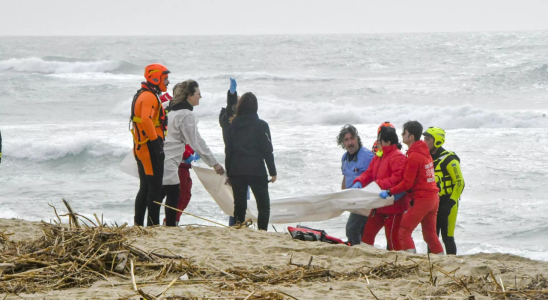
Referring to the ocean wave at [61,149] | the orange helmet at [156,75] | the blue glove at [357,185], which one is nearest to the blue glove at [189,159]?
the orange helmet at [156,75]

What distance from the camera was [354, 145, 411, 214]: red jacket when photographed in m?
5.99

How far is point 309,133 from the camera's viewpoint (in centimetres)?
2025

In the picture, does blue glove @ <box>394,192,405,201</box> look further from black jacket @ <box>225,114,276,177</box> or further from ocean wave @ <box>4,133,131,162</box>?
ocean wave @ <box>4,133,131,162</box>

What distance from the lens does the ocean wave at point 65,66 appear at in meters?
47.5

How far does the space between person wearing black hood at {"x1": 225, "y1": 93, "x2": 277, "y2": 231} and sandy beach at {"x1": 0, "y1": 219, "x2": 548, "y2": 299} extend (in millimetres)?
623

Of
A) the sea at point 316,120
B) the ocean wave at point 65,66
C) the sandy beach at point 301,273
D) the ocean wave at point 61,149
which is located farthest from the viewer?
the ocean wave at point 65,66

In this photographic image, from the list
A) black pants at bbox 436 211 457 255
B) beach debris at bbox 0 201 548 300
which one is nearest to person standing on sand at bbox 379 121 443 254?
black pants at bbox 436 211 457 255

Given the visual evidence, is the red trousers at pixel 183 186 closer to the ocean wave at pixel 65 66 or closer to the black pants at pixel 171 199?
the black pants at pixel 171 199

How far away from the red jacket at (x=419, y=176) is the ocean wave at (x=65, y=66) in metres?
42.8

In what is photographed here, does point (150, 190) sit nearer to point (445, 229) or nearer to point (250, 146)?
point (250, 146)

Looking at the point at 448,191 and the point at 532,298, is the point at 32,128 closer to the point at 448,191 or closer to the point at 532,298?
the point at 448,191

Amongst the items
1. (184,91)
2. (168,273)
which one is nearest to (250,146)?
(184,91)

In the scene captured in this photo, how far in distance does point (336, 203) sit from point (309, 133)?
14.0 m

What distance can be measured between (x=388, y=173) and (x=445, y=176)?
842mm
